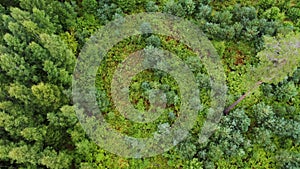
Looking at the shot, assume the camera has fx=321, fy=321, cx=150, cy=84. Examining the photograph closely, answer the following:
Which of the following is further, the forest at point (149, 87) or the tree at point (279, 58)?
the forest at point (149, 87)

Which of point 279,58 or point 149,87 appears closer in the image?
point 279,58

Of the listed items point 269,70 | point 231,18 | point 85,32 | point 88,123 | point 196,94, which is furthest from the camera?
point 231,18

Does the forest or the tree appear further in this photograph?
the forest

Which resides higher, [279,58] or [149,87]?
[279,58]

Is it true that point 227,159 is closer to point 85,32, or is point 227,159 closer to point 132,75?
point 132,75

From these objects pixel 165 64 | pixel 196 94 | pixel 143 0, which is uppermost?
pixel 143 0

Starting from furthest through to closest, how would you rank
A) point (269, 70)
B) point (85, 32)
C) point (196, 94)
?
point (85, 32), point (196, 94), point (269, 70)

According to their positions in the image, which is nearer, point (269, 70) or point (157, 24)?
point (269, 70)

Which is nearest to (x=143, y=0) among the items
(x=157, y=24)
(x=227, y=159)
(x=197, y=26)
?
(x=157, y=24)
